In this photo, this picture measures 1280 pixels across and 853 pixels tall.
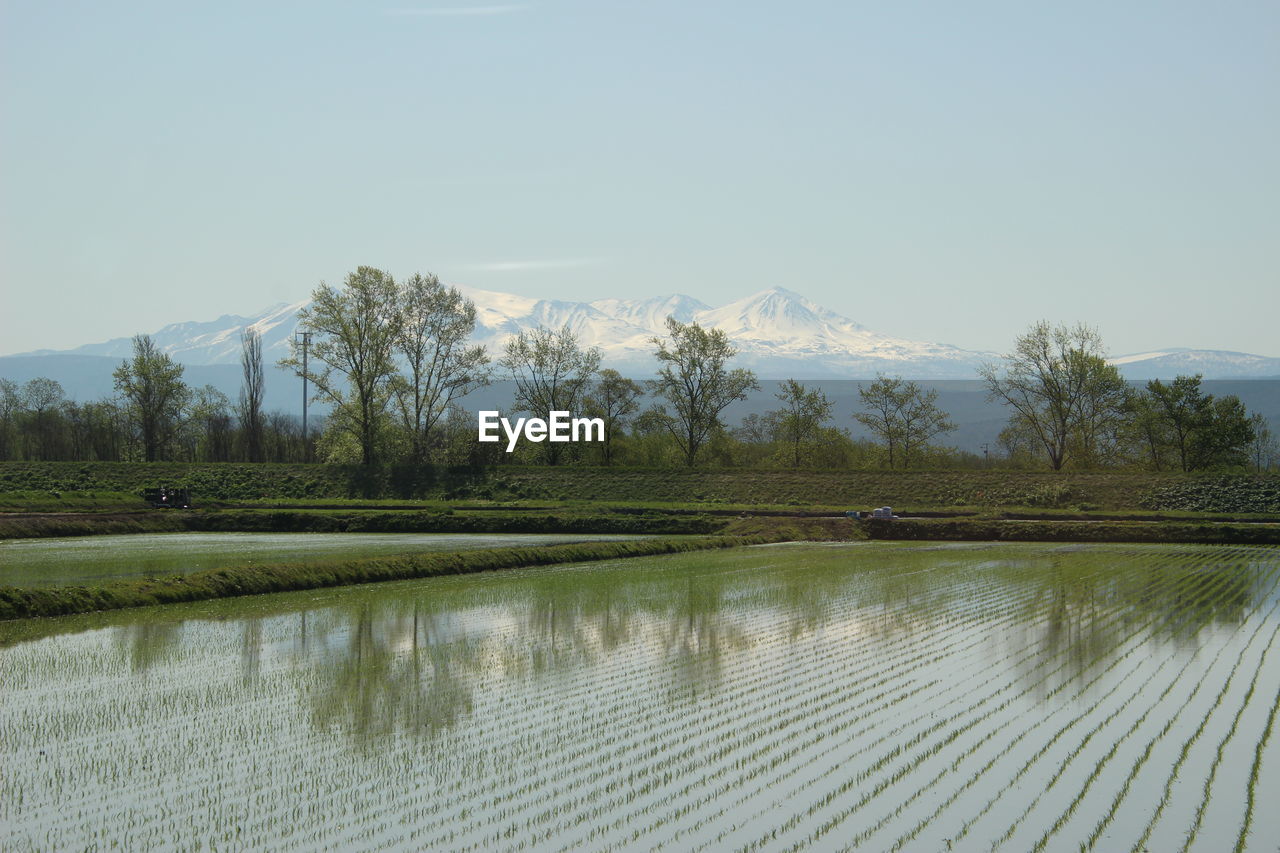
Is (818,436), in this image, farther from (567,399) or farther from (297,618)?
(297,618)

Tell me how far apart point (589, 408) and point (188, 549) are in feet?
211

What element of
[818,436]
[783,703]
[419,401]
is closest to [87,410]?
[419,401]

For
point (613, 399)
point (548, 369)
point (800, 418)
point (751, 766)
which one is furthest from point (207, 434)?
point (751, 766)

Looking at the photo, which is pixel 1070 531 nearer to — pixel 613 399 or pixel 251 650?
pixel 251 650

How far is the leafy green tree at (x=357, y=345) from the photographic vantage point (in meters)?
82.9

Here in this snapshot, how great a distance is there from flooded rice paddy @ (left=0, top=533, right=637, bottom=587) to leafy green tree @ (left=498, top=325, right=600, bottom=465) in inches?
1817

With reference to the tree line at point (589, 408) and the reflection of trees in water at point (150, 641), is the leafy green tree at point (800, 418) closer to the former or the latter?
the tree line at point (589, 408)

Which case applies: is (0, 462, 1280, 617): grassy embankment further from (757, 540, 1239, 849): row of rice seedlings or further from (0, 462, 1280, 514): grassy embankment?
(757, 540, 1239, 849): row of rice seedlings

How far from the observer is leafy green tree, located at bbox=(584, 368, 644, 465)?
338 ft

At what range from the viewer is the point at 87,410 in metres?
121

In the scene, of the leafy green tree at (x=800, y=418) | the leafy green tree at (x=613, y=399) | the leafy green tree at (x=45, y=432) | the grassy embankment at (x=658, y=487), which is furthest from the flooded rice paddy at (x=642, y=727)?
the leafy green tree at (x=45, y=432)

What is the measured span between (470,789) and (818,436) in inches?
3590

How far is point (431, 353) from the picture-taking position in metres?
88.9

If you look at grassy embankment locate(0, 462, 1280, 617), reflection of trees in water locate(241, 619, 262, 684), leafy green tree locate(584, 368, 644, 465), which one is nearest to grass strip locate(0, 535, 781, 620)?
grassy embankment locate(0, 462, 1280, 617)
